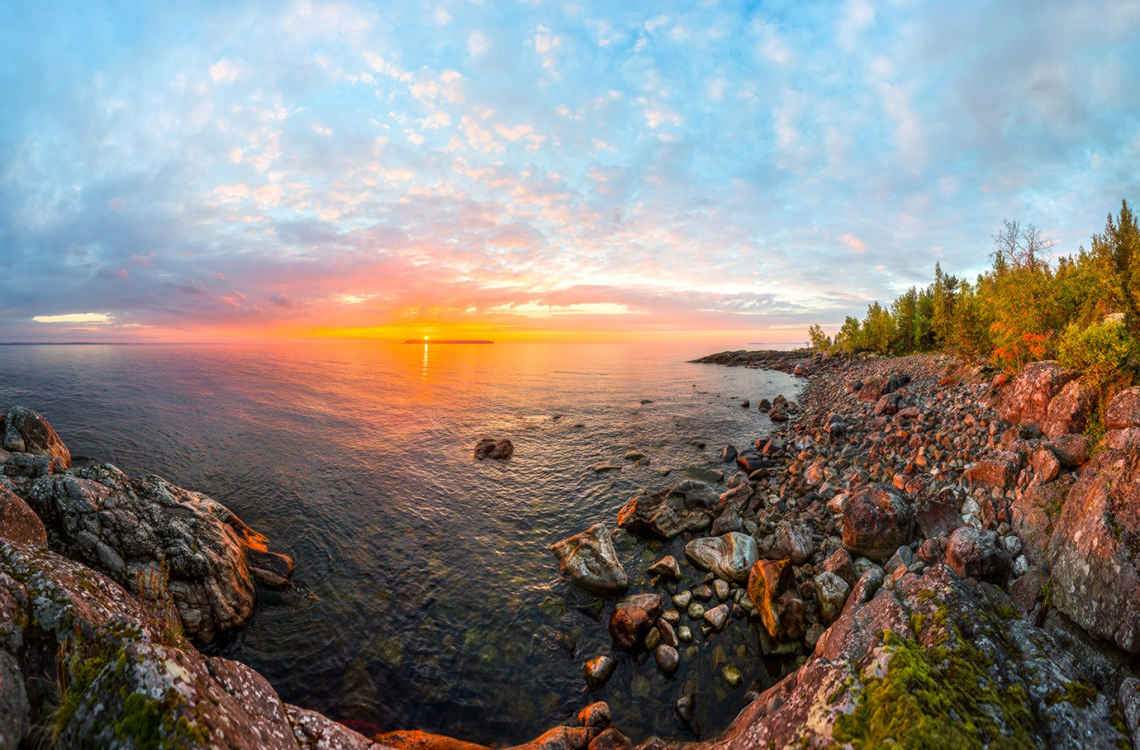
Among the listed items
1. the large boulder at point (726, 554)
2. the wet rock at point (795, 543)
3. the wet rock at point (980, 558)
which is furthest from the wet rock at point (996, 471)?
the large boulder at point (726, 554)

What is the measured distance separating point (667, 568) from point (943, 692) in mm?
10354

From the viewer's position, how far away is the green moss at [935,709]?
5.00 metres

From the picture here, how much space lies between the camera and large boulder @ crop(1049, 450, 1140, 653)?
304 inches

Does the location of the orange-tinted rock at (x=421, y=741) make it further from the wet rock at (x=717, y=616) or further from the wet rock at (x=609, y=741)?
the wet rock at (x=717, y=616)

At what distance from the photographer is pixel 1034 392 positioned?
54.6ft

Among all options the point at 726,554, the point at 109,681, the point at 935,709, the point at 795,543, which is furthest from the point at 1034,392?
the point at 109,681

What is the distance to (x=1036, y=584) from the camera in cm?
950

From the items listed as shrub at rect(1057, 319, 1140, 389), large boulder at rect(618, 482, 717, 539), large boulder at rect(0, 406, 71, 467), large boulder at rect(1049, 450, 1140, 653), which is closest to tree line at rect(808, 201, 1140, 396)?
shrub at rect(1057, 319, 1140, 389)

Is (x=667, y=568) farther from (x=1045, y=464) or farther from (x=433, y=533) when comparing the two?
(x=1045, y=464)

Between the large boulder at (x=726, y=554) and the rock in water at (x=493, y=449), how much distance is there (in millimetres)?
18603

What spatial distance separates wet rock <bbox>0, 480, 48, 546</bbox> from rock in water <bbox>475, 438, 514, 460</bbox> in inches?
911

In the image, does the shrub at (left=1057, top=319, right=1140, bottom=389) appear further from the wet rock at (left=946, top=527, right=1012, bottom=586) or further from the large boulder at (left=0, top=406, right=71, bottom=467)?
the large boulder at (left=0, top=406, right=71, bottom=467)

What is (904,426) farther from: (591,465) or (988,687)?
(988,687)

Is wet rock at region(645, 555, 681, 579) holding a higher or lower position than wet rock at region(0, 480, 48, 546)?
lower
